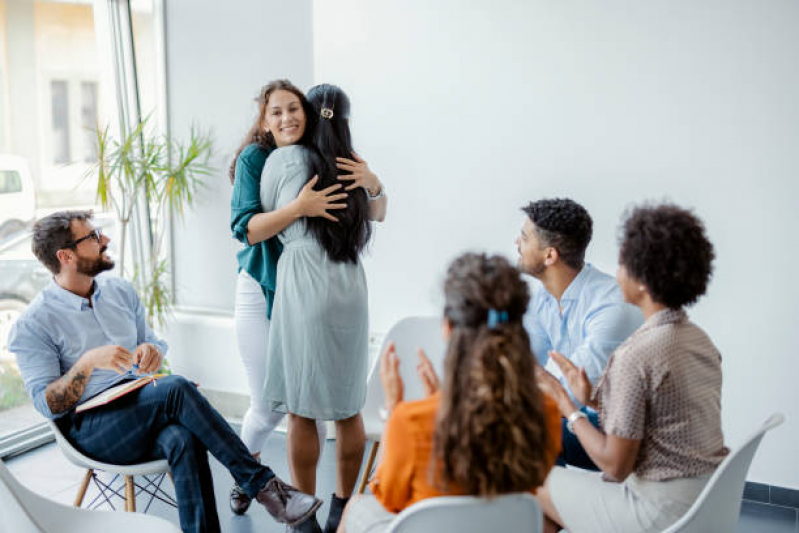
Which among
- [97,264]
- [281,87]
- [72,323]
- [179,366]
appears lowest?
[179,366]

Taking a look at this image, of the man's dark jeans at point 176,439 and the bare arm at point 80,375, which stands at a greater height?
Answer: the bare arm at point 80,375

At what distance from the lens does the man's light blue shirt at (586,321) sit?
2258 mm

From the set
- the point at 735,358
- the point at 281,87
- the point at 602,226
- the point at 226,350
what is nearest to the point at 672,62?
the point at 602,226

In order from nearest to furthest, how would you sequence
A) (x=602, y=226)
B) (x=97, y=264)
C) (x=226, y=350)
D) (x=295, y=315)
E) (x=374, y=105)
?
(x=295, y=315)
(x=97, y=264)
(x=602, y=226)
(x=374, y=105)
(x=226, y=350)

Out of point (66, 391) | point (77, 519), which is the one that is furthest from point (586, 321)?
point (66, 391)

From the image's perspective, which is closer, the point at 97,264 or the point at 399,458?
the point at 399,458

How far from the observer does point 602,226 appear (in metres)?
3.31

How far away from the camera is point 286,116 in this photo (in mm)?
2576

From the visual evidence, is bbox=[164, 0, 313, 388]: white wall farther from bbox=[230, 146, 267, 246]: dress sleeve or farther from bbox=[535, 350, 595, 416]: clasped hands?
bbox=[535, 350, 595, 416]: clasped hands

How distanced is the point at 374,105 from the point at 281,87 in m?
1.16

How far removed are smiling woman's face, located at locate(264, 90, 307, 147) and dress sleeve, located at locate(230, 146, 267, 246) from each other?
123 millimetres

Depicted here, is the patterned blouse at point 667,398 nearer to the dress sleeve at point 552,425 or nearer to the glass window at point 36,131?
the dress sleeve at point 552,425

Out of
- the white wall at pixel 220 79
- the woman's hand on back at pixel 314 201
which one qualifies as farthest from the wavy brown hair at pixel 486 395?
the white wall at pixel 220 79

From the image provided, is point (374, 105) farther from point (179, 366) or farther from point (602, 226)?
point (179, 366)
